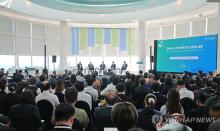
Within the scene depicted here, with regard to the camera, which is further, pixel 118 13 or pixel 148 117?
pixel 118 13

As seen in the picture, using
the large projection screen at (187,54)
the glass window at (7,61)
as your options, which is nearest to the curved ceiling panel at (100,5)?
the large projection screen at (187,54)

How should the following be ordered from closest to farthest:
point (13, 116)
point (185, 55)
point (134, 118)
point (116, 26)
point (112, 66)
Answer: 1. point (134, 118)
2. point (13, 116)
3. point (185, 55)
4. point (112, 66)
5. point (116, 26)

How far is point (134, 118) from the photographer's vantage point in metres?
2.28

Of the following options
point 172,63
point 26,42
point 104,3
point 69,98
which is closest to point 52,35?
point 26,42

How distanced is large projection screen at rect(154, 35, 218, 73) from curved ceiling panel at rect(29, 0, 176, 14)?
2341mm

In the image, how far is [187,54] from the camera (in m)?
13.5

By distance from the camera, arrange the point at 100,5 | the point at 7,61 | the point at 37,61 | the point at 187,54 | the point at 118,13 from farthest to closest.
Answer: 1. the point at 37,61
2. the point at 7,61
3. the point at 118,13
4. the point at 100,5
5. the point at 187,54

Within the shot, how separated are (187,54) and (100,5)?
5741 millimetres

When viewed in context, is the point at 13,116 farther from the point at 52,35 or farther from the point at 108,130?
the point at 52,35

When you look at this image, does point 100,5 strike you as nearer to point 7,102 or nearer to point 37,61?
point 37,61

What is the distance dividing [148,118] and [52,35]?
62.8 feet

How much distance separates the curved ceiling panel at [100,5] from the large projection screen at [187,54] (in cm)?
234

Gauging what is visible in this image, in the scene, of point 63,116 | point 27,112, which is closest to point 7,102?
point 27,112

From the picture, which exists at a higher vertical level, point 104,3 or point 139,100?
point 104,3
